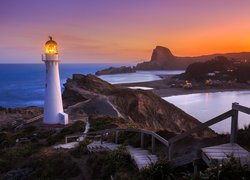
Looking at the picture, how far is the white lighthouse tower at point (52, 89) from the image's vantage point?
81.6 feet

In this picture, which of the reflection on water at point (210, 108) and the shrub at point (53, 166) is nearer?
the shrub at point (53, 166)

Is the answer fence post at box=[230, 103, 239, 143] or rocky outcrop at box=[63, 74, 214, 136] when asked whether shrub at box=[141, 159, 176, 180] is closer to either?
fence post at box=[230, 103, 239, 143]

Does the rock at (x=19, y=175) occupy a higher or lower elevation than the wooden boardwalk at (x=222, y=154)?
lower

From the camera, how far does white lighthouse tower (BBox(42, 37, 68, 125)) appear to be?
2488 centimetres

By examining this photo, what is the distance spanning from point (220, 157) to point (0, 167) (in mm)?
9395

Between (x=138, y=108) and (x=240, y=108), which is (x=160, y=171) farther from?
(x=138, y=108)

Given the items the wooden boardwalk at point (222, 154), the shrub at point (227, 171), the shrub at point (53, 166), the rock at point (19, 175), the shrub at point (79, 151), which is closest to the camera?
the shrub at point (227, 171)

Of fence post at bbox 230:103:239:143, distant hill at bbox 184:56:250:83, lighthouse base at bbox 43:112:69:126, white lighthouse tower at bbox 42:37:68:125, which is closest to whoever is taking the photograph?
fence post at bbox 230:103:239:143

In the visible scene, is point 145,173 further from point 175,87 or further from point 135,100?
point 175,87

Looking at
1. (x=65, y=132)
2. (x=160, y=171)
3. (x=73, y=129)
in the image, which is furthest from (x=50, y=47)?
(x=160, y=171)

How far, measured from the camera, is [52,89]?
24984 millimetres

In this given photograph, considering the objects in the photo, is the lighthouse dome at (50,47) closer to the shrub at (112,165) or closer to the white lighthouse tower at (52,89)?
the white lighthouse tower at (52,89)

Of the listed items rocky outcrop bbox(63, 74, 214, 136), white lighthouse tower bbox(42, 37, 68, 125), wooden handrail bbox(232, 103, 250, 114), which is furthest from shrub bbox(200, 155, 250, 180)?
rocky outcrop bbox(63, 74, 214, 136)

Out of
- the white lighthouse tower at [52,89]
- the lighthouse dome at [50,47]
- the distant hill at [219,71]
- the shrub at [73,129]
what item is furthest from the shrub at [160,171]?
the distant hill at [219,71]
